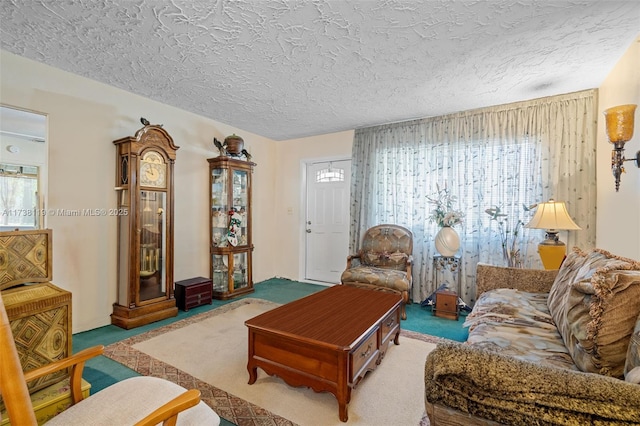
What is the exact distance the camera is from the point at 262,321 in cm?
195

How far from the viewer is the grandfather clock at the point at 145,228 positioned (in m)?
2.98

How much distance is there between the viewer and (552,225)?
8.77 feet

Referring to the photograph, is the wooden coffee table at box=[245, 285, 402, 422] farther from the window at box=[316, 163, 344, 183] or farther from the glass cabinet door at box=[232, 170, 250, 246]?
the window at box=[316, 163, 344, 183]

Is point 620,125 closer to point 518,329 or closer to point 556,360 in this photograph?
point 518,329

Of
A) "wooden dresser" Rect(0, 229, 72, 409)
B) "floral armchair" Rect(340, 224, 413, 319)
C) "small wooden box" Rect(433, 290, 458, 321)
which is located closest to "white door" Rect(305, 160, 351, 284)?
"floral armchair" Rect(340, 224, 413, 319)

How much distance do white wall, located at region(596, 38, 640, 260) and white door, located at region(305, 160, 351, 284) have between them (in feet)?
9.67

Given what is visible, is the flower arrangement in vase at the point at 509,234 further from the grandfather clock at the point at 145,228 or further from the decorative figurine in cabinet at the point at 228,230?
the grandfather clock at the point at 145,228

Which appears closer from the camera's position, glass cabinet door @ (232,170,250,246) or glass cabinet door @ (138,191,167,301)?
glass cabinet door @ (138,191,167,301)

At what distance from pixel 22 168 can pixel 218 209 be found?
2.00m

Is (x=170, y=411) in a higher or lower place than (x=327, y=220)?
lower

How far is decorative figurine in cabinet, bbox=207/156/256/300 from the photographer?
4.00 m

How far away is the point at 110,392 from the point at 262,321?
34.7 inches

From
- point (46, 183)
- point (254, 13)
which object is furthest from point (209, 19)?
point (46, 183)

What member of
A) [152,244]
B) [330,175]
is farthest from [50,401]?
[330,175]
